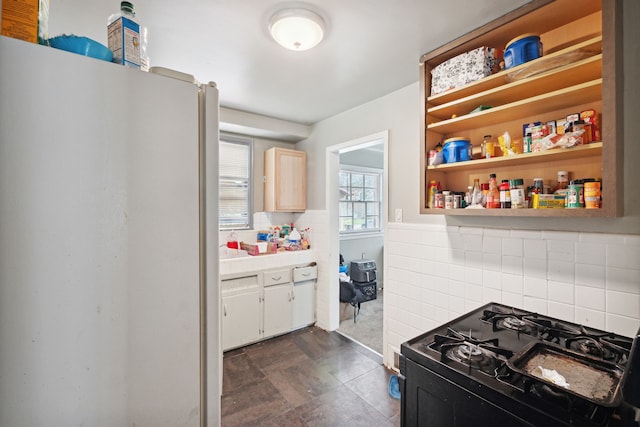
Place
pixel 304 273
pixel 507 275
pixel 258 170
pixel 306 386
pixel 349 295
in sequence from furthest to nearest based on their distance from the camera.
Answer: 1. pixel 349 295
2. pixel 258 170
3. pixel 304 273
4. pixel 306 386
5. pixel 507 275

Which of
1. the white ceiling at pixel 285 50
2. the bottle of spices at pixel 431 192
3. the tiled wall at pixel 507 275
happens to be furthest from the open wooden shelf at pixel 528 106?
the tiled wall at pixel 507 275

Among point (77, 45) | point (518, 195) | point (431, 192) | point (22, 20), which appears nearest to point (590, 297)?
point (518, 195)

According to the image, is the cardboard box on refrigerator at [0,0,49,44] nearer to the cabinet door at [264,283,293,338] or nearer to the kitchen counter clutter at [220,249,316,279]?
the kitchen counter clutter at [220,249,316,279]

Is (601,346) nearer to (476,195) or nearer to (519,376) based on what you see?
(519,376)

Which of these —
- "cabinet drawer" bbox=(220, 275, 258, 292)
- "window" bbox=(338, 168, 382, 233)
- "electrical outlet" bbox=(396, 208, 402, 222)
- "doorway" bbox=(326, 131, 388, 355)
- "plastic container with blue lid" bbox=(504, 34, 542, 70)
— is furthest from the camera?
"window" bbox=(338, 168, 382, 233)

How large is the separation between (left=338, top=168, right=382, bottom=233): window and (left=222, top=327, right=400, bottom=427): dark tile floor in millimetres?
2207

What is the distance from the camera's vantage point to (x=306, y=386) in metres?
2.18

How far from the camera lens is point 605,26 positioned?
1173 millimetres

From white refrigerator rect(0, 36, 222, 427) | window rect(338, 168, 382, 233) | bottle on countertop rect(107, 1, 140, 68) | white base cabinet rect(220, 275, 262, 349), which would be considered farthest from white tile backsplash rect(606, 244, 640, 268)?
window rect(338, 168, 382, 233)

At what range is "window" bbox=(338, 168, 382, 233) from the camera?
469 cm

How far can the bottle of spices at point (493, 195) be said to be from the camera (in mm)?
1590

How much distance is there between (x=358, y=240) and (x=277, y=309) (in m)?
2.10

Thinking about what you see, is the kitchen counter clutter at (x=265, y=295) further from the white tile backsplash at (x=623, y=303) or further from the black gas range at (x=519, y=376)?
the white tile backsplash at (x=623, y=303)

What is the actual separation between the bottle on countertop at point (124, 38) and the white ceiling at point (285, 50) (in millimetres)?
662
